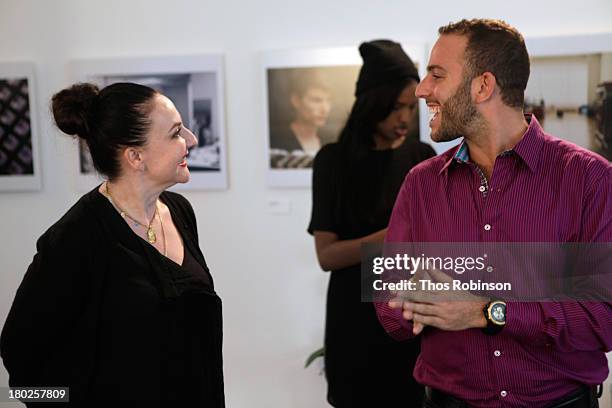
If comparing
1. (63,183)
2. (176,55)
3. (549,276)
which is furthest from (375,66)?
(63,183)

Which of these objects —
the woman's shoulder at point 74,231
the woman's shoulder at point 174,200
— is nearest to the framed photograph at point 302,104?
the woman's shoulder at point 174,200

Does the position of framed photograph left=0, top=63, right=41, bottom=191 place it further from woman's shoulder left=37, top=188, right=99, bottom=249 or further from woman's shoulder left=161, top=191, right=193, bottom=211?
woman's shoulder left=37, top=188, right=99, bottom=249

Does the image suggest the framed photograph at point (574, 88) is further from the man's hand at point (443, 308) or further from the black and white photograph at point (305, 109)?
the man's hand at point (443, 308)

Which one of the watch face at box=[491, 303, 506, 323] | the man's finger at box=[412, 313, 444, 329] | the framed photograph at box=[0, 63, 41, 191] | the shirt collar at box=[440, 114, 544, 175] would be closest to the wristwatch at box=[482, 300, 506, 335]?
the watch face at box=[491, 303, 506, 323]

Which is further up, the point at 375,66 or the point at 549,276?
the point at 375,66

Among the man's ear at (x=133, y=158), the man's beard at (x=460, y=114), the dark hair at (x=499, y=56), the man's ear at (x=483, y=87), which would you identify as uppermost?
the dark hair at (x=499, y=56)

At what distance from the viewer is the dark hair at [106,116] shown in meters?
2.02

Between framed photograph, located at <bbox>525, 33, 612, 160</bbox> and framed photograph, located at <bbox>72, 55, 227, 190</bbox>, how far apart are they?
69.7 inches

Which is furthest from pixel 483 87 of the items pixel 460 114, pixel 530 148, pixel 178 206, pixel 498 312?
pixel 178 206

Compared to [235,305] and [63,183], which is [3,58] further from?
[235,305]

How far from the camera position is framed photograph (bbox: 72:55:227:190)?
3957 mm

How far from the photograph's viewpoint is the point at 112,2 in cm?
403

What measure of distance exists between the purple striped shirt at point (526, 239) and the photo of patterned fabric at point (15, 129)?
119 inches

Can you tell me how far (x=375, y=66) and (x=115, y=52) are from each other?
1951mm
